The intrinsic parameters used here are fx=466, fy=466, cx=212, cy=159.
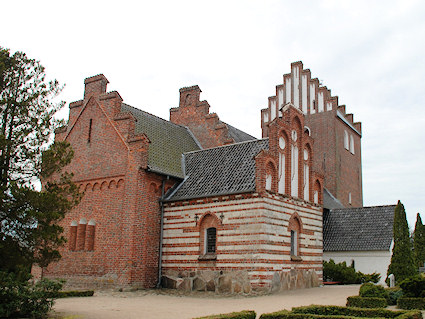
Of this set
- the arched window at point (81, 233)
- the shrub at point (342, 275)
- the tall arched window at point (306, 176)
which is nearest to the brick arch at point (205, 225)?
the tall arched window at point (306, 176)

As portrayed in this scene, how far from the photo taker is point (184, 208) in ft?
75.3

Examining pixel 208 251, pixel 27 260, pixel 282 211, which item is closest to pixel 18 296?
pixel 27 260

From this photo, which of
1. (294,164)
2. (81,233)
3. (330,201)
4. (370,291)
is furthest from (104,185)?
(330,201)

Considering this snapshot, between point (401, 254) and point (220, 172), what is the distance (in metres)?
9.17

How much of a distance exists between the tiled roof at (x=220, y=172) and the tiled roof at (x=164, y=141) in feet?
3.05

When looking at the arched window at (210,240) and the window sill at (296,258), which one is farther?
the window sill at (296,258)

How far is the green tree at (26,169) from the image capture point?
1297cm

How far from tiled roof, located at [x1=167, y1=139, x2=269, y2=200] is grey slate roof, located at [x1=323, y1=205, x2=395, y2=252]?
37.6 feet

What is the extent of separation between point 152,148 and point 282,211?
25.1ft

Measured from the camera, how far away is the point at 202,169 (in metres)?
24.5

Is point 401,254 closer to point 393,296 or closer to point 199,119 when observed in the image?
point 393,296

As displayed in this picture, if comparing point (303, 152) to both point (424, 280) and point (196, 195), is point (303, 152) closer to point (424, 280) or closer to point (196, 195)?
point (196, 195)

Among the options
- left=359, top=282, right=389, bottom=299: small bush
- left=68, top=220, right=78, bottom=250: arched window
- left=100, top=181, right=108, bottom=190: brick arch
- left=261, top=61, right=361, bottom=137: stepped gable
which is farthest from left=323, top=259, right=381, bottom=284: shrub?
left=261, top=61, right=361, bottom=137: stepped gable

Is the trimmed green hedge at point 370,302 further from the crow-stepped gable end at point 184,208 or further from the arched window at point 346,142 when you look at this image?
the arched window at point 346,142
